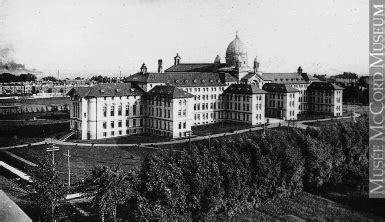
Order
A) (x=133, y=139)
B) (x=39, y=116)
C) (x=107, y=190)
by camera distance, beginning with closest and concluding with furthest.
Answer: (x=107, y=190), (x=133, y=139), (x=39, y=116)

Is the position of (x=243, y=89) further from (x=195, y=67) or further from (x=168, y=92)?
(x=195, y=67)

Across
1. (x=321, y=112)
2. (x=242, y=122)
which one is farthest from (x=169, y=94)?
(x=321, y=112)

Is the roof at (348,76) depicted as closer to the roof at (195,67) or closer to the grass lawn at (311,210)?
the roof at (195,67)

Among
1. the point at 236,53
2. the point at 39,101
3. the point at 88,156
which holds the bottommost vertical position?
the point at 88,156

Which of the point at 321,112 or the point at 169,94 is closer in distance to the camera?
the point at 169,94

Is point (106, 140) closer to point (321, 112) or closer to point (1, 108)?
point (1, 108)

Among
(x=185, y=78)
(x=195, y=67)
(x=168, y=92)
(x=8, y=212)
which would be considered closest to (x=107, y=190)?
(x=8, y=212)

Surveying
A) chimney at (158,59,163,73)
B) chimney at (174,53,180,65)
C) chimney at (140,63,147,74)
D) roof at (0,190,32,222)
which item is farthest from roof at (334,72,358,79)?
roof at (0,190,32,222)

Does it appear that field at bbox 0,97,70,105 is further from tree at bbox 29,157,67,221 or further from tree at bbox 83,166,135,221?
tree at bbox 83,166,135,221
